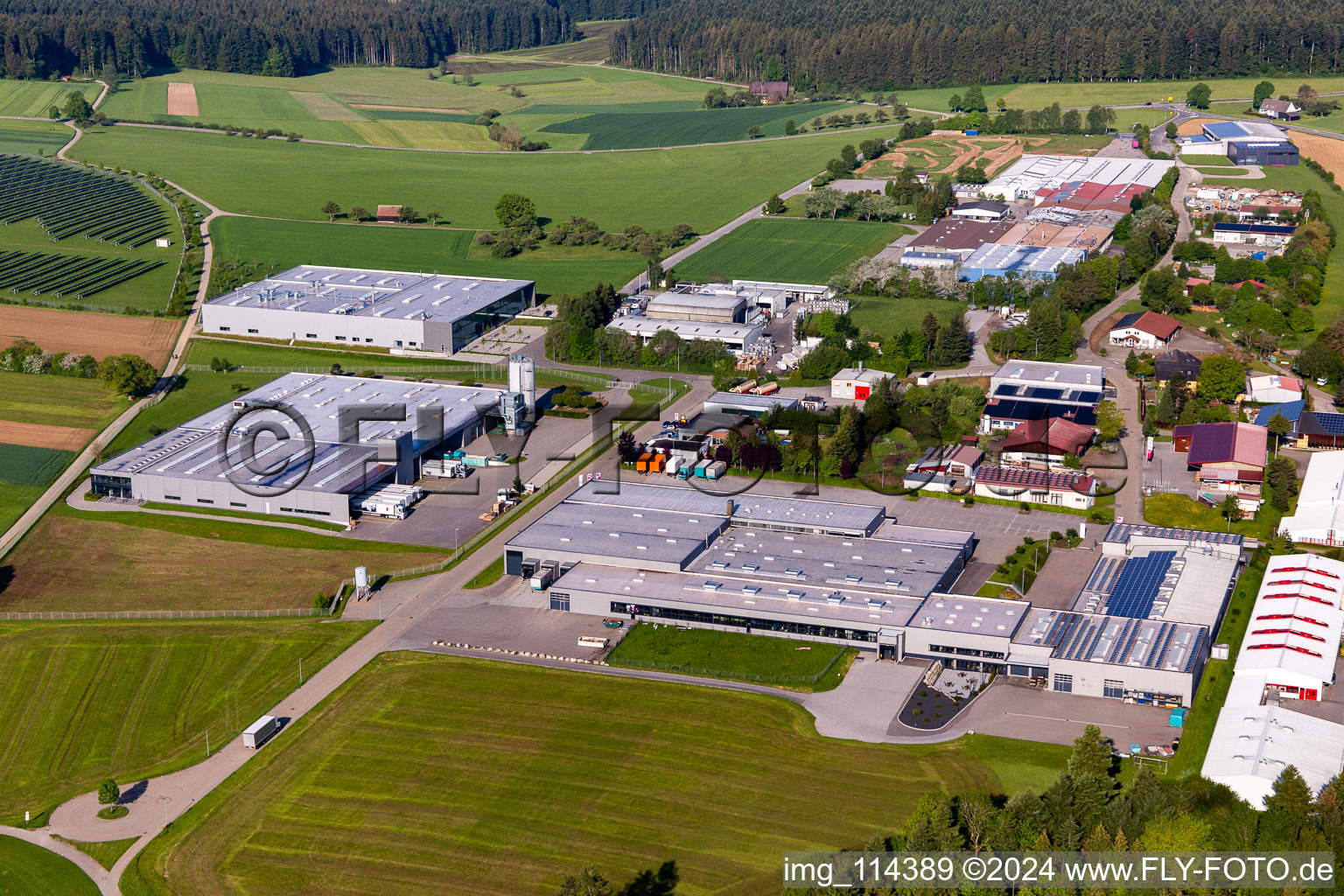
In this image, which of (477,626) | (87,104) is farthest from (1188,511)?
(87,104)

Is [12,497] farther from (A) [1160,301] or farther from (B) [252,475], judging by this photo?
(A) [1160,301]

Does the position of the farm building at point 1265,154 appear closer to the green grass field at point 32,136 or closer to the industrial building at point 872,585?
the industrial building at point 872,585

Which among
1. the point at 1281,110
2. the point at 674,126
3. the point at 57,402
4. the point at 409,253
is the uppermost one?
the point at 1281,110

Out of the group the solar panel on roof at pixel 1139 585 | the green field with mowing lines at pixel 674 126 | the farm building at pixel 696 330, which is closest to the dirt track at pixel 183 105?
the green field with mowing lines at pixel 674 126

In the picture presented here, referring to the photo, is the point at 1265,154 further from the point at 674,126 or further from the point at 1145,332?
the point at 674,126

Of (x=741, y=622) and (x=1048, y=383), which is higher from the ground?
(x=1048, y=383)

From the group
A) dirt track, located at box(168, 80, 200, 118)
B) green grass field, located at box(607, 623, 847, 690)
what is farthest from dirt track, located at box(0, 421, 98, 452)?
dirt track, located at box(168, 80, 200, 118)

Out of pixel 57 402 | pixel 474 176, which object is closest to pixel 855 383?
pixel 57 402

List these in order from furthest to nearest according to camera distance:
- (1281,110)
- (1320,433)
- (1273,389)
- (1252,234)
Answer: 1. (1281,110)
2. (1252,234)
3. (1273,389)
4. (1320,433)

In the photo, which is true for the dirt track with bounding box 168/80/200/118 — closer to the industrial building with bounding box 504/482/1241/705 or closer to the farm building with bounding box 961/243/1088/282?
the farm building with bounding box 961/243/1088/282
